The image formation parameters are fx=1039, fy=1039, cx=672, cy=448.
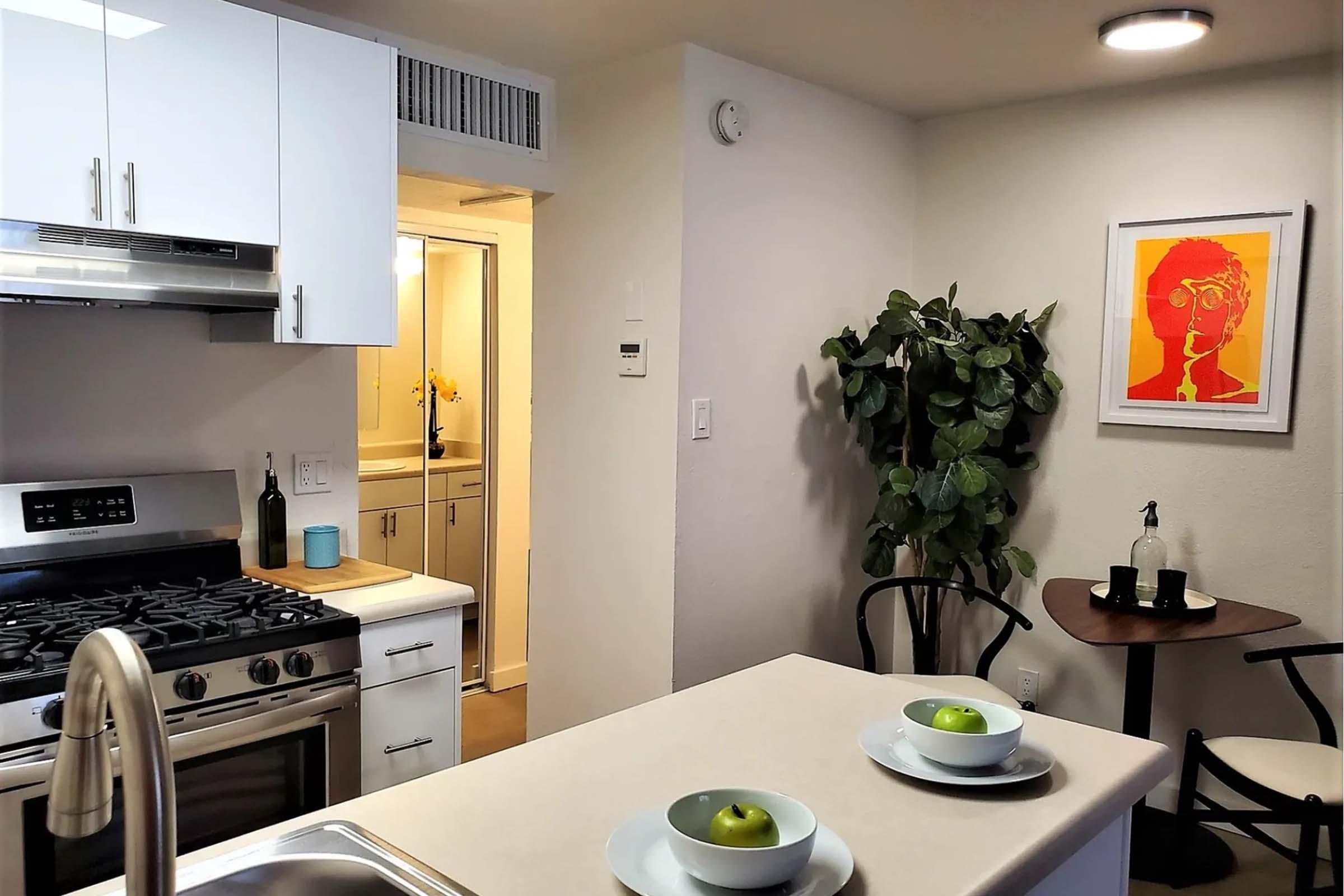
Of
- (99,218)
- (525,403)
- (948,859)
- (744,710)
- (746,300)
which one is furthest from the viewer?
(525,403)

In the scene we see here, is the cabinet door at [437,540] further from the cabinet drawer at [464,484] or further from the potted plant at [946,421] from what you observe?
the potted plant at [946,421]

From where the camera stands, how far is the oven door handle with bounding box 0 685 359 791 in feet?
5.90

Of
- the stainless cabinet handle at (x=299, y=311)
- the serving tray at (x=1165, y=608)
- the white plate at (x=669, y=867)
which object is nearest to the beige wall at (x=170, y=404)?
the stainless cabinet handle at (x=299, y=311)

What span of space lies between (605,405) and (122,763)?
102 inches

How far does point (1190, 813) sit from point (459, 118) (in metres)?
2.78

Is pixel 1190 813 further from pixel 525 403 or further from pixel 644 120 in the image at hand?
pixel 525 403

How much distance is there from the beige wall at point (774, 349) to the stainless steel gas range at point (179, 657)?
1.17 meters

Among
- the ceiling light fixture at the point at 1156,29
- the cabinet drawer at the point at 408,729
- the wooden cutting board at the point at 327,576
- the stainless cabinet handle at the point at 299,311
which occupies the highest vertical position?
the ceiling light fixture at the point at 1156,29

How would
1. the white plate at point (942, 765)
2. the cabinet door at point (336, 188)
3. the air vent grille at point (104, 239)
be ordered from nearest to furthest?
the white plate at point (942, 765)
the air vent grille at point (104, 239)
the cabinet door at point (336, 188)

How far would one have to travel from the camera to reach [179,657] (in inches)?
77.6

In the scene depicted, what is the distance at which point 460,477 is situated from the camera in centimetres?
469

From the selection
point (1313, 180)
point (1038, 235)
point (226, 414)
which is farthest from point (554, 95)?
point (1313, 180)

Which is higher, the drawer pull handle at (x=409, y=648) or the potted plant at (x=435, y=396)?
the potted plant at (x=435, y=396)

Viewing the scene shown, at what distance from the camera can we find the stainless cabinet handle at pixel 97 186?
208cm
